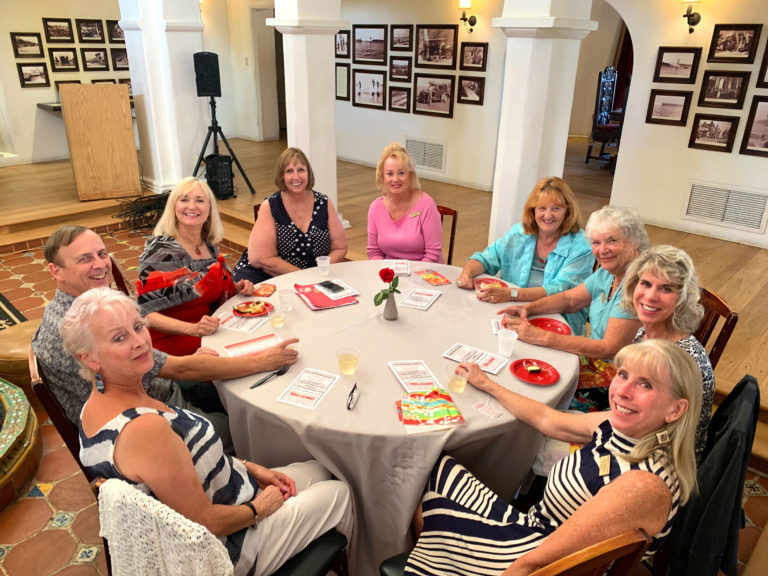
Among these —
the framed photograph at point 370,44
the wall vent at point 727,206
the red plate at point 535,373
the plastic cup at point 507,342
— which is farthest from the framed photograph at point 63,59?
the red plate at point 535,373

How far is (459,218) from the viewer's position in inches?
245

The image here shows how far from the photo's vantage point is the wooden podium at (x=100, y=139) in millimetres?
6359

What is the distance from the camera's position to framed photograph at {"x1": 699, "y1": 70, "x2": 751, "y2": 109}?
5164mm

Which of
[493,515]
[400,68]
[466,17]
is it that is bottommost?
[493,515]

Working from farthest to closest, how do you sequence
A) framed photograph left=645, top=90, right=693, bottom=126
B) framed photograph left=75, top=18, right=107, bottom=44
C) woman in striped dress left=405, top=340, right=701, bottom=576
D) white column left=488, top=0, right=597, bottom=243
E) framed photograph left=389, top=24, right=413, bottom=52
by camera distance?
1. framed photograph left=75, top=18, right=107, bottom=44
2. framed photograph left=389, top=24, right=413, bottom=52
3. framed photograph left=645, top=90, right=693, bottom=126
4. white column left=488, top=0, right=597, bottom=243
5. woman in striped dress left=405, top=340, right=701, bottom=576

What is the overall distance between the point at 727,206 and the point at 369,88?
533cm

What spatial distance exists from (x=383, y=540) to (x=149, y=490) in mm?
909

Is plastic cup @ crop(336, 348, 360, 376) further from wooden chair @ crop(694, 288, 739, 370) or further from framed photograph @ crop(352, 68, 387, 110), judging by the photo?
framed photograph @ crop(352, 68, 387, 110)

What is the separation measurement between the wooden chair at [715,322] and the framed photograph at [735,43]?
395 cm

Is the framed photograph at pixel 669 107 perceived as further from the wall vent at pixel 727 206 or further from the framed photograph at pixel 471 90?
the framed photograph at pixel 471 90

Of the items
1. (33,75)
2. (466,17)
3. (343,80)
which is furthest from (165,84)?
(466,17)

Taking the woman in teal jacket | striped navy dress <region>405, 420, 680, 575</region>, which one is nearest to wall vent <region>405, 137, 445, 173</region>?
the woman in teal jacket

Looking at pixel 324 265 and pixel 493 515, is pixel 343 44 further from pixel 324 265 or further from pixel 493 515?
pixel 493 515

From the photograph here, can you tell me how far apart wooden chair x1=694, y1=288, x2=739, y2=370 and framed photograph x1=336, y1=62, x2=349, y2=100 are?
7.53 m
